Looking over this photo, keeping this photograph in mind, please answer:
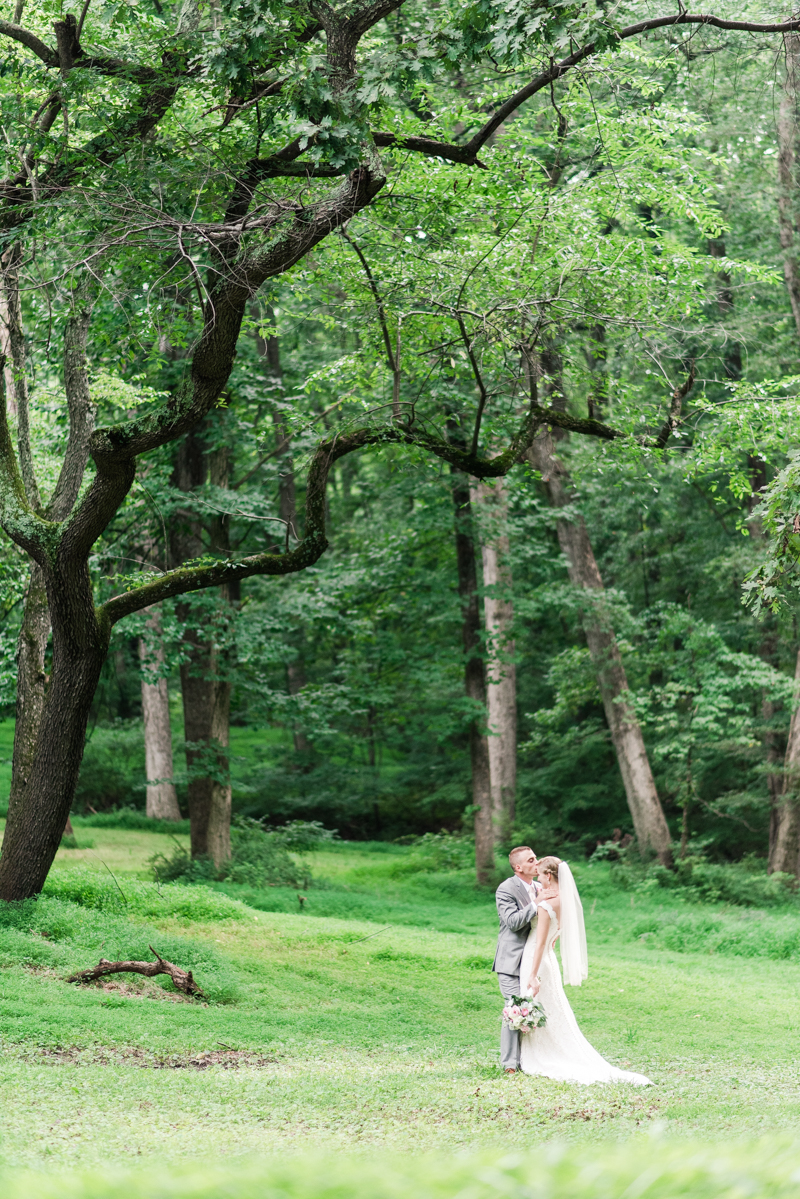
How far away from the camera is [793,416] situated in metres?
11.0

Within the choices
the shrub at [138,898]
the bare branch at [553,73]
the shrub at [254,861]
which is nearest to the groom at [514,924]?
the shrub at [138,898]

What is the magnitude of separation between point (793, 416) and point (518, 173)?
416 cm

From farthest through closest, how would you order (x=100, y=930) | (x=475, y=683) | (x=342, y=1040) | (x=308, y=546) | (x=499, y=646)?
1. (x=499, y=646)
2. (x=475, y=683)
3. (x=100, y=930)
4. (x=308, y=546)
5. (x=342, y=1040)

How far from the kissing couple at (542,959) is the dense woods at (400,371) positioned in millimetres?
2807

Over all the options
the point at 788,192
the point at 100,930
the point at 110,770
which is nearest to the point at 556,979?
the point at 100,930

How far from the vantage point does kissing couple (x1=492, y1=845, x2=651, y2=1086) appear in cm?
712

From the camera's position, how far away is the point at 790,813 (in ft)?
60.6

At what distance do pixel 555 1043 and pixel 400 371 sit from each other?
7677 millimetres

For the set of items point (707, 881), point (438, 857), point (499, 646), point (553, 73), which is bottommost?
point (707, 881)

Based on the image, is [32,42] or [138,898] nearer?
[32,42]

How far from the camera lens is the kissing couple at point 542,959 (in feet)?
23.4

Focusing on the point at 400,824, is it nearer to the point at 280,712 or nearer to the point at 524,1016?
the point at 280,712

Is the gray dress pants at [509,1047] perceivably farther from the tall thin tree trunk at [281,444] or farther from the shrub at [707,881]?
the shrub at [707,881]

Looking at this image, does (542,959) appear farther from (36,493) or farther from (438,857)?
(438,857)
